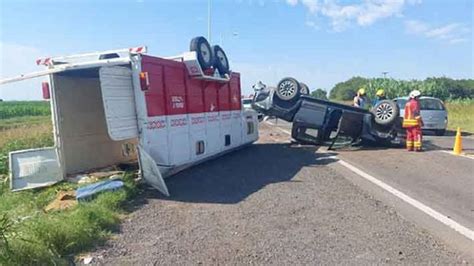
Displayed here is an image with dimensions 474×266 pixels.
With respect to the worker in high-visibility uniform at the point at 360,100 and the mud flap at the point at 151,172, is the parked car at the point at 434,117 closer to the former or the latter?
the worker in high-visibility uniform at the point at 360,100

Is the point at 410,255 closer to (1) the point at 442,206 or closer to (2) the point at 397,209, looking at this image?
(2) the point at 397,209

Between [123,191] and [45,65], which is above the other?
[45,65]

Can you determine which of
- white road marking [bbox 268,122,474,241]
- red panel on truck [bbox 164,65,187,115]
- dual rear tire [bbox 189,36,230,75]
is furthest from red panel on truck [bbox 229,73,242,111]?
white road marking [bbox 268,122,474,241]

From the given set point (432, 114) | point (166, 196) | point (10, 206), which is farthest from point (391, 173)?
point (432, 114)

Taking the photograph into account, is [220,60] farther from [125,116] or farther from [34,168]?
[34,168]

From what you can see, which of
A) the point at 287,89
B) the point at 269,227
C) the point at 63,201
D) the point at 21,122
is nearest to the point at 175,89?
the point at 63,201

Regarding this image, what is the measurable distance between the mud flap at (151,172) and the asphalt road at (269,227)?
0.16 m

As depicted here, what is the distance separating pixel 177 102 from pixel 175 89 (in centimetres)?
26

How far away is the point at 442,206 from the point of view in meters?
6.05

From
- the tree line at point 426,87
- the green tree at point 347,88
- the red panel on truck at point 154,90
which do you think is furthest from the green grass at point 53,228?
the green tree at point 347,88

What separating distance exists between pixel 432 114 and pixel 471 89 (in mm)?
83293

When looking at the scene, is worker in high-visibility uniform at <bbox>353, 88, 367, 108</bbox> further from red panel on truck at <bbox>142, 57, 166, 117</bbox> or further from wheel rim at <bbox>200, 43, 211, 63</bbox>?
red panel on truck at <bbox>142, 57, 166, 117</bbox>

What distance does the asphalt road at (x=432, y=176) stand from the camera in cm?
546

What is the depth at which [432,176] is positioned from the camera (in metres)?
8.31
